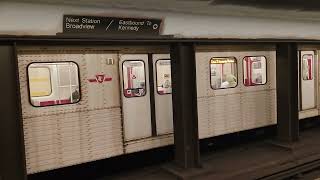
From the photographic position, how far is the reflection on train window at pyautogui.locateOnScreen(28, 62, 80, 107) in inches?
199

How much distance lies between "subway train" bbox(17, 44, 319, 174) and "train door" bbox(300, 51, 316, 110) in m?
1.22

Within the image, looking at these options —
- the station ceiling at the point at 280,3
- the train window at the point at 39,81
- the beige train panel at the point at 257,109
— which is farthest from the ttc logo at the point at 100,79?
the beige train panel at the point at 257,109

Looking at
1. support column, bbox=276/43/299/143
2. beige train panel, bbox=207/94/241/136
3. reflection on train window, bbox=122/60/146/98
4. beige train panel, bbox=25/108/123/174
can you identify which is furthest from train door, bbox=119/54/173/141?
support column, bbox=276/43/299/143

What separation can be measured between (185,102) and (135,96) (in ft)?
2.85

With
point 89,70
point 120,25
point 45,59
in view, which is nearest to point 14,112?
point 45,59

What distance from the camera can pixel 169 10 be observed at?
552 cm

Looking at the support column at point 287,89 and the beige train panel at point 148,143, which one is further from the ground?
the support column at point 287,89

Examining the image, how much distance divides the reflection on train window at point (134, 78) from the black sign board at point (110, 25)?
748 millimetres

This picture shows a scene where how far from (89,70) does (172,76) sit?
54.9 inches

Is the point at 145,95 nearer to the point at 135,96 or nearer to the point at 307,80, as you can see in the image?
the point at 135,96

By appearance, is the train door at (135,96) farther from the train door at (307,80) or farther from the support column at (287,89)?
the train door at (307,80)

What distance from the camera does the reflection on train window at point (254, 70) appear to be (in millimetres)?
7363

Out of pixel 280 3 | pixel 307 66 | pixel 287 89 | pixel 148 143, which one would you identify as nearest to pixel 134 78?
pixel 148 143

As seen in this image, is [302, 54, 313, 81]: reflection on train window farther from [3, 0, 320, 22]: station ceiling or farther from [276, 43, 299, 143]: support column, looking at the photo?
[3, 0, 320, 22]: station ceiling
